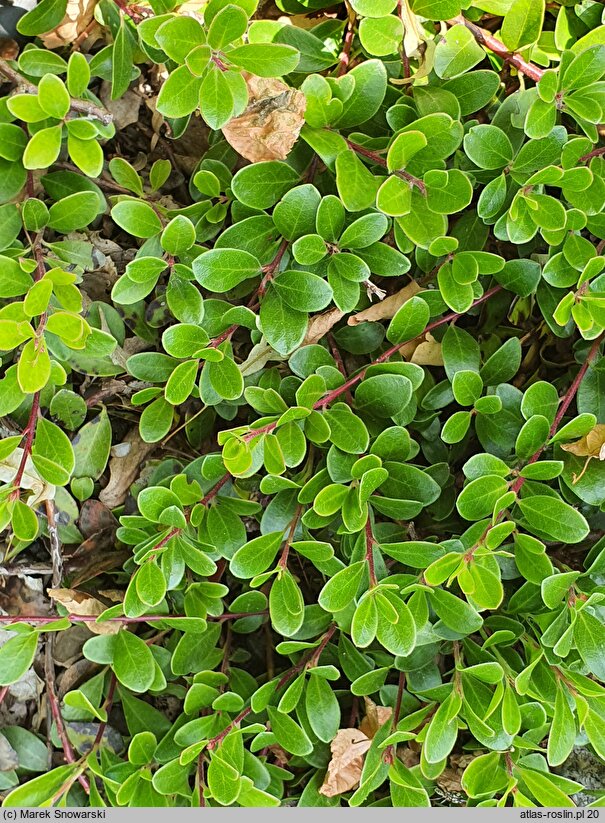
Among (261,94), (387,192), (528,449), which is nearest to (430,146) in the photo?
(387,192)

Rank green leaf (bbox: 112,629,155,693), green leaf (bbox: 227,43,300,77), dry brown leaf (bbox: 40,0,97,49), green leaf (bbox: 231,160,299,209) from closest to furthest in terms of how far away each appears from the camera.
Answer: green leaf (bbox: 227,43,300,77) < green leaf (bbox: 231,160,299,209) < green leaf (bbox: 112,629,155,693) < dry brown leaf (bbox: 40,0,97,49)

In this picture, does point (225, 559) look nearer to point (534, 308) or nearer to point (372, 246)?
point (372, 246)

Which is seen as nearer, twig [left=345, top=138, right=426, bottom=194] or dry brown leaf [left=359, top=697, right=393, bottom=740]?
twig [left=345, top=138, right=426, bottom=194]

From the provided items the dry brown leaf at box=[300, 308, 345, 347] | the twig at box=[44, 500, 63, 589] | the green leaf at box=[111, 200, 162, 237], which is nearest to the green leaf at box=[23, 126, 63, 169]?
the green leaf at box=[111, 200, 162, 237]

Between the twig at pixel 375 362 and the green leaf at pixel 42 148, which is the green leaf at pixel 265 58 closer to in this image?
the green leaf at pixel 42 148

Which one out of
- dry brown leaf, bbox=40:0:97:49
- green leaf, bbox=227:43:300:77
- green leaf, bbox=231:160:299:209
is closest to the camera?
green leaf, bbox=227:43:300:77

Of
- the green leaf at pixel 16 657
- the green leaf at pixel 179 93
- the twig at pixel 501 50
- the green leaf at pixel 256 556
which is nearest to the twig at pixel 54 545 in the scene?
the green leaf at pixel 16 657

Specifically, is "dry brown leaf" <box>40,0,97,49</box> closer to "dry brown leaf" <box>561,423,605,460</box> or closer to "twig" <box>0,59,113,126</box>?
"twig" <box>0,59,113,126</box>

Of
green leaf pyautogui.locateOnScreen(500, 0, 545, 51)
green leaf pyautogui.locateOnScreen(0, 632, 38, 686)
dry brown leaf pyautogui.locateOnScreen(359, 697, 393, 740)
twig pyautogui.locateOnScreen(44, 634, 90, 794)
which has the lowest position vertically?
twig pyautogui.locateOnScreen(44, 634, 90, 794)
